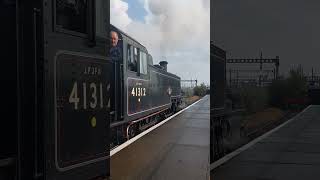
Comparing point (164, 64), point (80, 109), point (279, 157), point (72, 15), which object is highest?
point (72, 15)

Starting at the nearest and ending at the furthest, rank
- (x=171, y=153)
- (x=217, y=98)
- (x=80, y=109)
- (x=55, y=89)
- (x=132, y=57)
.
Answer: (x=55, y=89) < (x=80, y=109) < (x=171, y=153) < (x=217, y=98) < (x=132, y=57)

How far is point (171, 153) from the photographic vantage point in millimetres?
2557

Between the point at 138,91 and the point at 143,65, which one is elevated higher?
the point at 143,65

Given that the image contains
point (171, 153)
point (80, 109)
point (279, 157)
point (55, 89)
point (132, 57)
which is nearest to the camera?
point (55, 89)

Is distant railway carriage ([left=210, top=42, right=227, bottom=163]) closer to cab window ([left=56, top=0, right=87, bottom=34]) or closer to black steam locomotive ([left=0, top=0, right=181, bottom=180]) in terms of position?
black steam locomotive ([left=0, top=0, right=181, bottom=180])

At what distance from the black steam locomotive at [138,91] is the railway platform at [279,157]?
1.72 ft

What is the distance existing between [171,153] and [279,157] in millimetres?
692

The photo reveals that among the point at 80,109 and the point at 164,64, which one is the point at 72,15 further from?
the point at 164,64

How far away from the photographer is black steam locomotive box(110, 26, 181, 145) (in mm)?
2805

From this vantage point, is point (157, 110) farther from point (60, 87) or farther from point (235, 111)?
point (60, 87)

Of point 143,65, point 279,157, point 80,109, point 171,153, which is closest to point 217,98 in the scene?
point 171,153

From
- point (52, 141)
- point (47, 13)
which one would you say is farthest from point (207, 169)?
point (47, 13)

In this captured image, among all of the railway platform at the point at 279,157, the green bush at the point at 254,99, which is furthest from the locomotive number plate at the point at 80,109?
the green bush at the point at 254,99

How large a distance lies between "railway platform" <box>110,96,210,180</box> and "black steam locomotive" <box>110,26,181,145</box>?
0.20m
